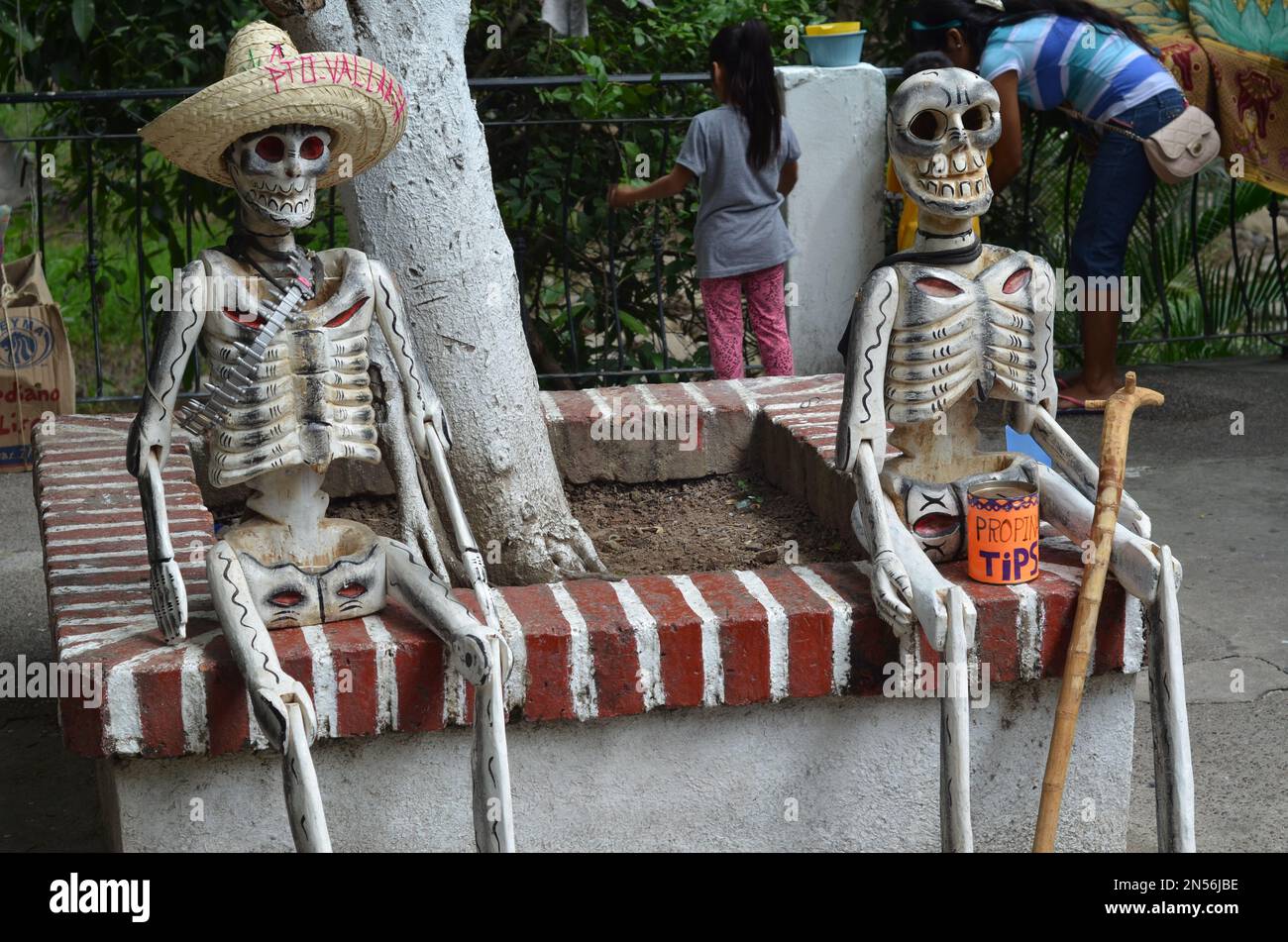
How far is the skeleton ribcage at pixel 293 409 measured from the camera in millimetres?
2797

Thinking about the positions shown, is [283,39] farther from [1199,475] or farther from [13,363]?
[1199,475]

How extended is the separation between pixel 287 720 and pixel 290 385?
2.13 feet

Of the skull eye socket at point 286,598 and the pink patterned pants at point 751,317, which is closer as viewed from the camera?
the skull eye socket at point 286,598

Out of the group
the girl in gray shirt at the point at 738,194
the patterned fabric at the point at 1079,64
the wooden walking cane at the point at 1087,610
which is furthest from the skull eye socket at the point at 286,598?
the patterned fabric at the point at 1079,64

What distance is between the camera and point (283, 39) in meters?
2.83

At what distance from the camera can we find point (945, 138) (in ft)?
9.50

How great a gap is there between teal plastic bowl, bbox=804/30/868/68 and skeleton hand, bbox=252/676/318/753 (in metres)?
4.64

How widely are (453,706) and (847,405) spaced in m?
0.95

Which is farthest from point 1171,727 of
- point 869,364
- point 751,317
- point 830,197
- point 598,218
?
point 598,218

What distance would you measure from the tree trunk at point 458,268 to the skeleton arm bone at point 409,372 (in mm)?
646

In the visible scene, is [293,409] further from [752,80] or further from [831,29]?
[831,29]

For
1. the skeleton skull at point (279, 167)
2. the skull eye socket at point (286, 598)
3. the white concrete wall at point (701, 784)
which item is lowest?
the white concrete wall at point (701, 784)

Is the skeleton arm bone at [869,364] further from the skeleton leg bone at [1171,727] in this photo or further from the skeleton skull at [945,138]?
the skeleton leg bone at [1171,727]

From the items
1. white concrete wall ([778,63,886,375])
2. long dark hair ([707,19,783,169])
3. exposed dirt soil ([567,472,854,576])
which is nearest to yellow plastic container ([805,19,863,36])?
white concrete wall ([778,63,886,375])
